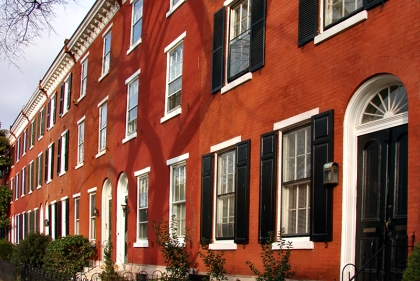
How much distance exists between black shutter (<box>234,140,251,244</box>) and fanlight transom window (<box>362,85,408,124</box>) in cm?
342

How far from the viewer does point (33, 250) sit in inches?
1046

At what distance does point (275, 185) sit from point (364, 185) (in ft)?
7.38

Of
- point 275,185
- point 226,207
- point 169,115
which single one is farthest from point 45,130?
point 275,185

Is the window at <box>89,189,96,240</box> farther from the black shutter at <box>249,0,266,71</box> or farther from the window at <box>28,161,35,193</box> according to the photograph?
the window at <box>28,161,35,193</box>

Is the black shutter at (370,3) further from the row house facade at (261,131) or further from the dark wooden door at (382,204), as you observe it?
the dark wooden door at (382,204)

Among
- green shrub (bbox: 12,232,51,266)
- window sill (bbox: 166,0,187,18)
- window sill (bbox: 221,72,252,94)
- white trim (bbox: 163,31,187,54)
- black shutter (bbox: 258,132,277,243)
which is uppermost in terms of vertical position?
window sill (bbox: 166,0,187,18)

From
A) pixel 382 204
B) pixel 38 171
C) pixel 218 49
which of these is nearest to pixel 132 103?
pixel 218 49

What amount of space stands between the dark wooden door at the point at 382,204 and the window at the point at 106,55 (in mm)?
15960

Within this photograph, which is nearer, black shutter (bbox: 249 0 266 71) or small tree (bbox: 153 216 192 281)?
black shutter (bbox: 249 0 266 71)

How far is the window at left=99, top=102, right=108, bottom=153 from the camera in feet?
78.5

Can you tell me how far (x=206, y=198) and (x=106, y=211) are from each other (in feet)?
32.3

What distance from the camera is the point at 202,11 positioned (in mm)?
15688

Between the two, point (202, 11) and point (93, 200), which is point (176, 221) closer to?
point (202, 11)

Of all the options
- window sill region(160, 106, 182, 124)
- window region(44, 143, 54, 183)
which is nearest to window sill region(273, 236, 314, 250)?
window sill region(160, 106, 182, 124)
